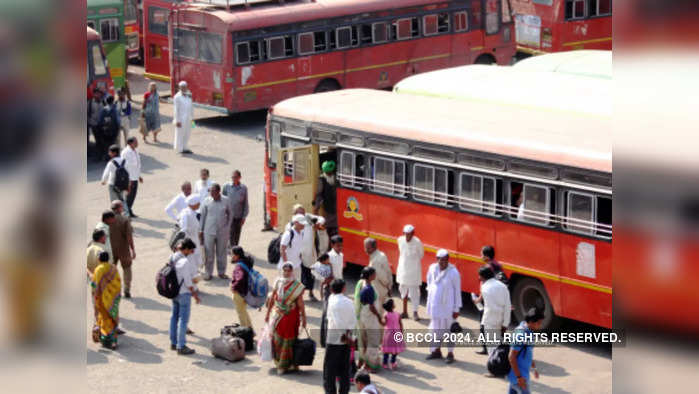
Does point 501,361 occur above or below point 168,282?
below

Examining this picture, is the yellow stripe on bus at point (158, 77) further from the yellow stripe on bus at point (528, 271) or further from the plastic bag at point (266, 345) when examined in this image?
the plastic bag at point (266, 345)

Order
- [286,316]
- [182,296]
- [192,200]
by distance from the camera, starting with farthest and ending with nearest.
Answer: [192,200]
[182,296]
[286,316]

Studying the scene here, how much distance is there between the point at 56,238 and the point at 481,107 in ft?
47.3

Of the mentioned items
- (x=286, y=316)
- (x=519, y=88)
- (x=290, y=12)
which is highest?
(x=290, y=12)

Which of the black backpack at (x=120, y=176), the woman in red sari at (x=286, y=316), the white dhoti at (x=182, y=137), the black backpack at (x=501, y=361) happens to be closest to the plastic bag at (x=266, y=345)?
the woman in red sari at (x=286, y=316)

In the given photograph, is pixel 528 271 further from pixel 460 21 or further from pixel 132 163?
pixel 460 21

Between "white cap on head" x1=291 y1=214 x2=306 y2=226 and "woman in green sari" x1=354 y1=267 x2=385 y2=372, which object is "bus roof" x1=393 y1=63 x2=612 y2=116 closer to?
"white cap on head" x1=291 y1=214 x2=306 y2=226

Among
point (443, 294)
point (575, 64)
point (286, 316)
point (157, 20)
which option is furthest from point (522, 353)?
point (157, 20)

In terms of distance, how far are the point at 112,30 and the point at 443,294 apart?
18989 mm

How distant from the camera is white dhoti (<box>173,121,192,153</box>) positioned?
23.1m

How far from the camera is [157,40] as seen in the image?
28.4m

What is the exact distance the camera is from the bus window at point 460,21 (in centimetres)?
2883

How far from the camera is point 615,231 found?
1693 mm

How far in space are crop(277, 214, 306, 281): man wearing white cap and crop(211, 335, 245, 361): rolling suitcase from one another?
5.49 feet
